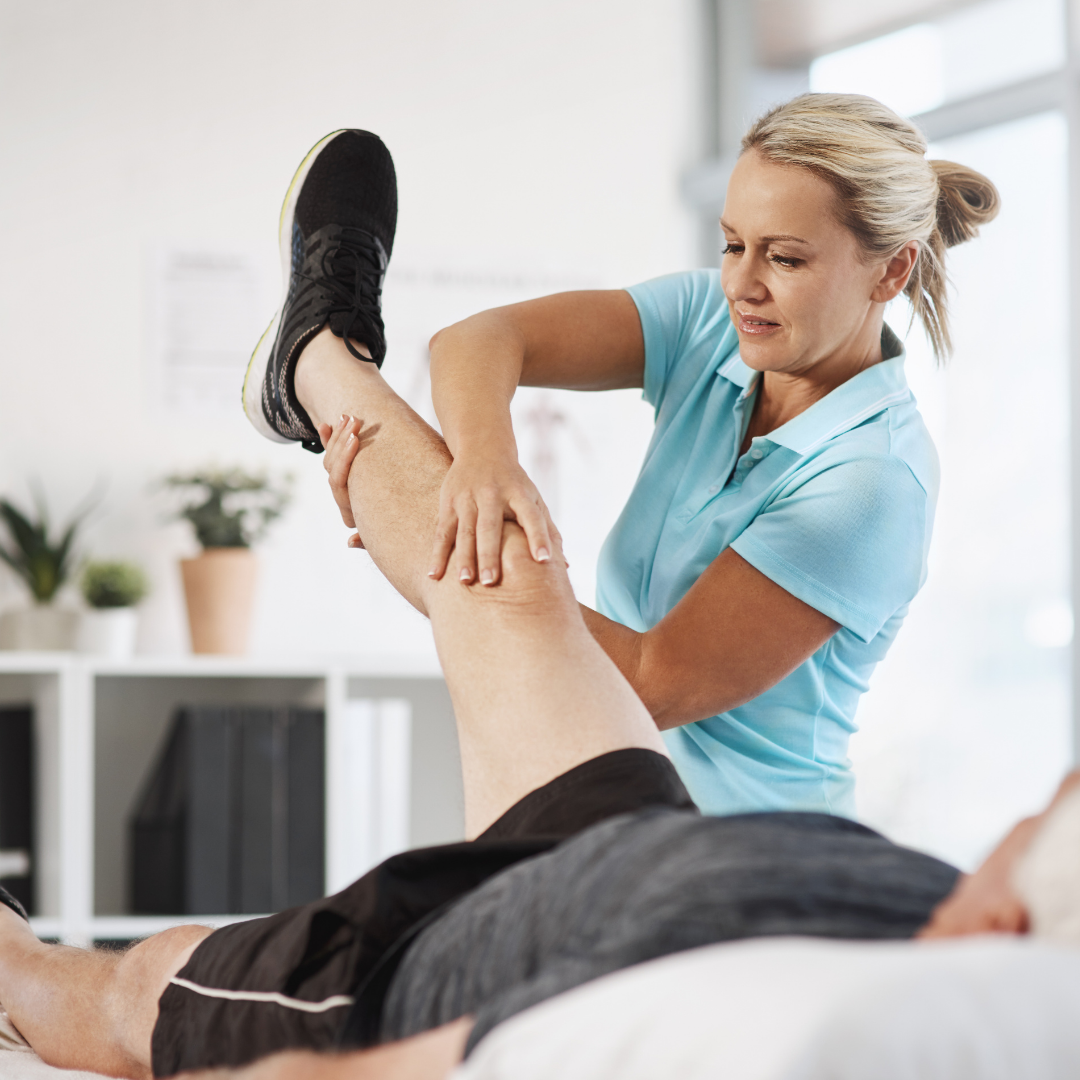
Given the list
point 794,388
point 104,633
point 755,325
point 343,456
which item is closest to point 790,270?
point 755,325

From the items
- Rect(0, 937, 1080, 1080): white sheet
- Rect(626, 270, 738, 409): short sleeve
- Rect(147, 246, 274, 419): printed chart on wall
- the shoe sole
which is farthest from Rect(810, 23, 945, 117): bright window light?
Rect(0, 937, 1080, 1080): white sheet

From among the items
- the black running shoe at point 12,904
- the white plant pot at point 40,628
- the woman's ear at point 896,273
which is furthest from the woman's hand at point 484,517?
the white plant pot at point 40,628

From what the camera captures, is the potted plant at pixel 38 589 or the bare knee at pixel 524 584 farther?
the potted plant at pixel 38 589

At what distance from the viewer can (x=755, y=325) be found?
130 centimetres

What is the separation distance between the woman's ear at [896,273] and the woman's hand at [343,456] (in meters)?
0.55

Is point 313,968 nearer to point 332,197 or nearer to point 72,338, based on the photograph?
point 332,197

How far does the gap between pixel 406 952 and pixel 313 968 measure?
0.25 feet

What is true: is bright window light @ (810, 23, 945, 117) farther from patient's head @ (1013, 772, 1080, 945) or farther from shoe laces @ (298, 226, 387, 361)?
patient's head @ (1013, 772, 1080, 945)

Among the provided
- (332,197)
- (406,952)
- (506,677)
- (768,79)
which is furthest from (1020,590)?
(406,952)

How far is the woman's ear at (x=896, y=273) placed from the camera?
4.32 ft

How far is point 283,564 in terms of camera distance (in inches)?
114

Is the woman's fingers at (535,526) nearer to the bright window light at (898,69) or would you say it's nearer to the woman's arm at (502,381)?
the woman's arm at (502,381)

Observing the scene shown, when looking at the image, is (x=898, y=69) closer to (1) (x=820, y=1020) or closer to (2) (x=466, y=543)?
(2) (x=466, y=543)

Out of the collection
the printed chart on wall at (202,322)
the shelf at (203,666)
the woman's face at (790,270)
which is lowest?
the shelf at (203,666)
